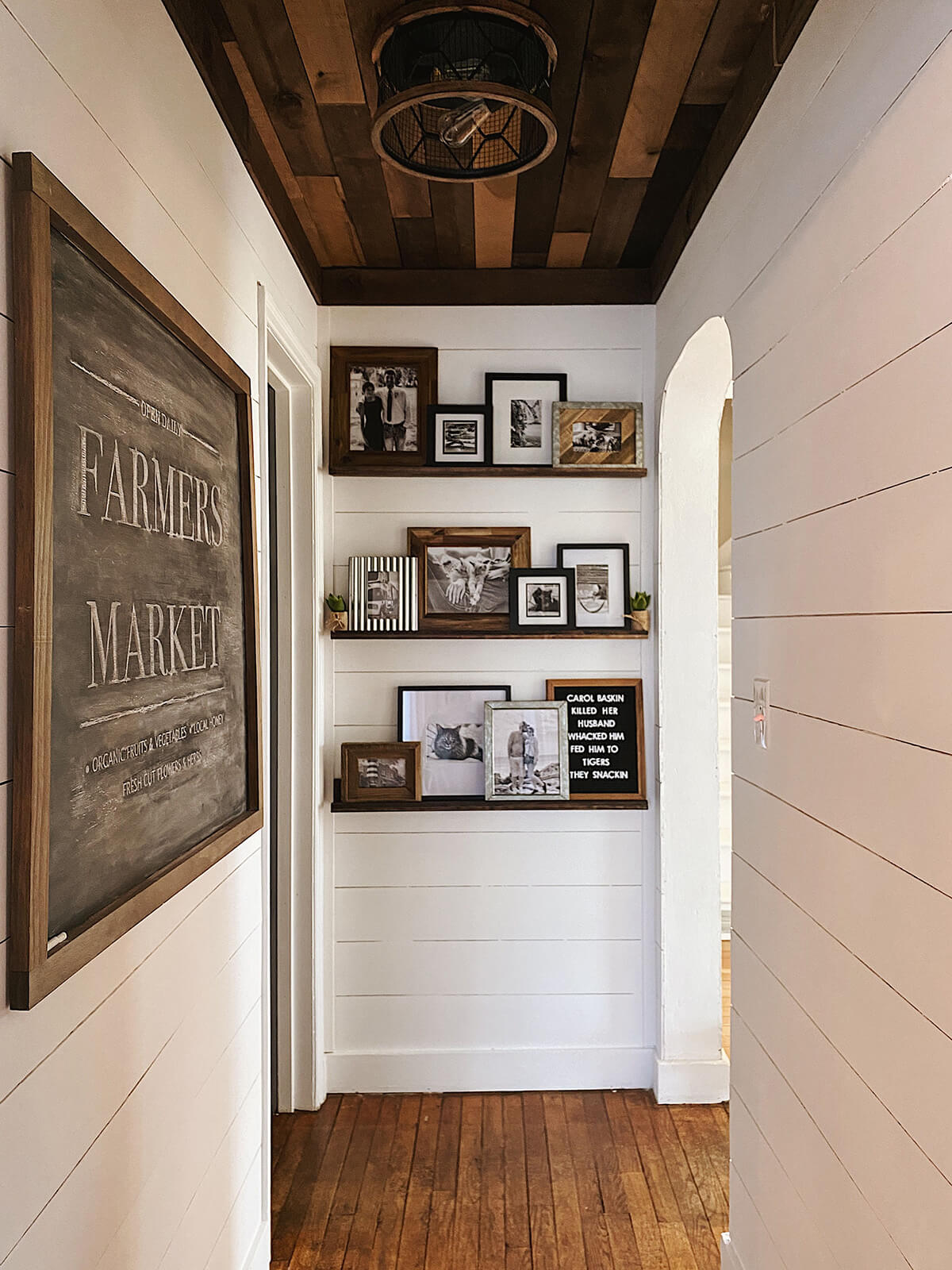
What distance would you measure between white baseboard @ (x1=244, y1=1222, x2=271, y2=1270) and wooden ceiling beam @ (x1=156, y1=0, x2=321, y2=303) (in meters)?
2.29

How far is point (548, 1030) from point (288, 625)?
1514 millimetres

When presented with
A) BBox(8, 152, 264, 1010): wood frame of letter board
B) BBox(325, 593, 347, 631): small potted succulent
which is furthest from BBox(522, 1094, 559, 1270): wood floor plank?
BBox(8, 152, 264, 1010): wood frame of letter board

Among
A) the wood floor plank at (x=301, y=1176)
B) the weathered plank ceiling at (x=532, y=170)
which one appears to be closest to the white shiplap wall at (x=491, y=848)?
the weathered plank ceiling at (x=532, y=170)

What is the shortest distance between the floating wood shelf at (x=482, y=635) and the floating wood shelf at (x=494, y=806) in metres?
0.50

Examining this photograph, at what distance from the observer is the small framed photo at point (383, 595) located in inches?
124

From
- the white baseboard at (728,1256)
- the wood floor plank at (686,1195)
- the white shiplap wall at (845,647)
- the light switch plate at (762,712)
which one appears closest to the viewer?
the white shiplap wall at (845,647)

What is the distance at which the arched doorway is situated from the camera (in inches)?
121

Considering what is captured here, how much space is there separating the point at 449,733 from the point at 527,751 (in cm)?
25

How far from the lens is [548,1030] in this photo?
322 centimetres

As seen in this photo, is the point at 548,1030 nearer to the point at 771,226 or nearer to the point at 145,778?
the point at 145,778

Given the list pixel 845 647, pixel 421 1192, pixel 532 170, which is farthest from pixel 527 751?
pixel 845 647

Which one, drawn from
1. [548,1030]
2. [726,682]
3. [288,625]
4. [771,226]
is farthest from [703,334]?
[726,682]

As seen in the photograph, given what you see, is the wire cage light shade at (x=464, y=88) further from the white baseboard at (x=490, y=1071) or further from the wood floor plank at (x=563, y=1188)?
the white baseboard at (x=490, y=1071)

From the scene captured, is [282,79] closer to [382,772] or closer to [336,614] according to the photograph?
[336,614]
